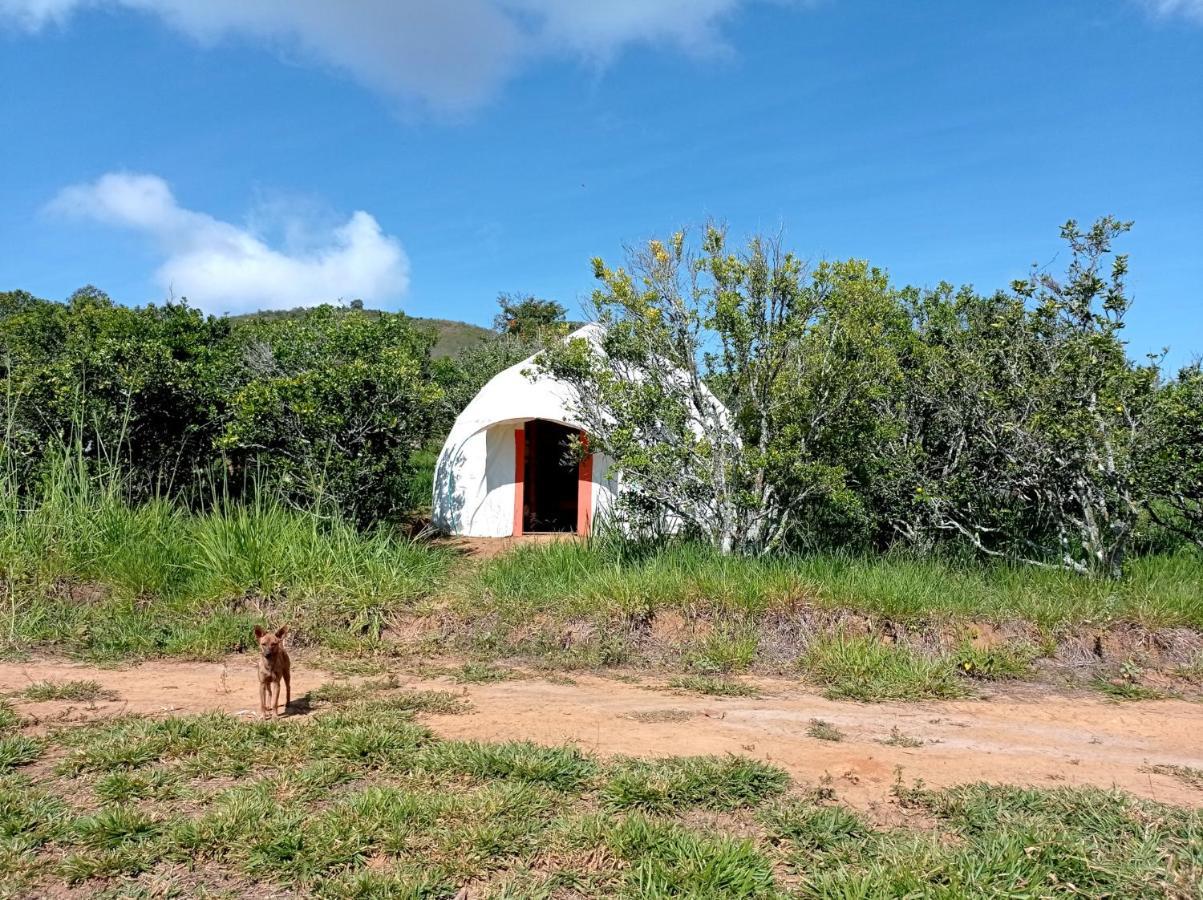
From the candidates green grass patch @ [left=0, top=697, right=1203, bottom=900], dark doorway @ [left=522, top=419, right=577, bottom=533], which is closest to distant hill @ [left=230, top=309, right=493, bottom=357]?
dark doorway @ [left=522, top=419, right=577, bottom=533]

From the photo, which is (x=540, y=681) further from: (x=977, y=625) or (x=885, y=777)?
(x=977, y=625)

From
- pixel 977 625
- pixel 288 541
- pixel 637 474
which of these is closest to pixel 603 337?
pixel 637 474

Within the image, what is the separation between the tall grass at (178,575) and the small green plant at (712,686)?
8.40ft

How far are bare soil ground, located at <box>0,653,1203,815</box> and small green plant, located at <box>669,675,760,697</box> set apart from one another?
0.37 ft

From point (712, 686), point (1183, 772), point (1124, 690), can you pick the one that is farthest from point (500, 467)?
point (1183, 772)

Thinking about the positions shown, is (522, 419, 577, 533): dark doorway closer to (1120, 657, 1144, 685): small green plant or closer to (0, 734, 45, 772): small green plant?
(1120, 657, 1144, 685): small green plant

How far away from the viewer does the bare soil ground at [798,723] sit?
4.09m

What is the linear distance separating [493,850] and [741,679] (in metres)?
3.11

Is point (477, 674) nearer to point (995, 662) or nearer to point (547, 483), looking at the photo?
point (995, 662)

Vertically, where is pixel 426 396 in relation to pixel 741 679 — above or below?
above

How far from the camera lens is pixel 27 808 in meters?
3.42

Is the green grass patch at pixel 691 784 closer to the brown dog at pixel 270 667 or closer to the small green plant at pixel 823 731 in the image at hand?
the small green plant at pixel 823 731

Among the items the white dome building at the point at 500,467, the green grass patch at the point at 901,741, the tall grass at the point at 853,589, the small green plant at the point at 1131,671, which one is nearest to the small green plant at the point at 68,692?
the tall grass at the point at 853,589

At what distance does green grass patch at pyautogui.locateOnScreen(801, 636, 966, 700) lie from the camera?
5496 mm
